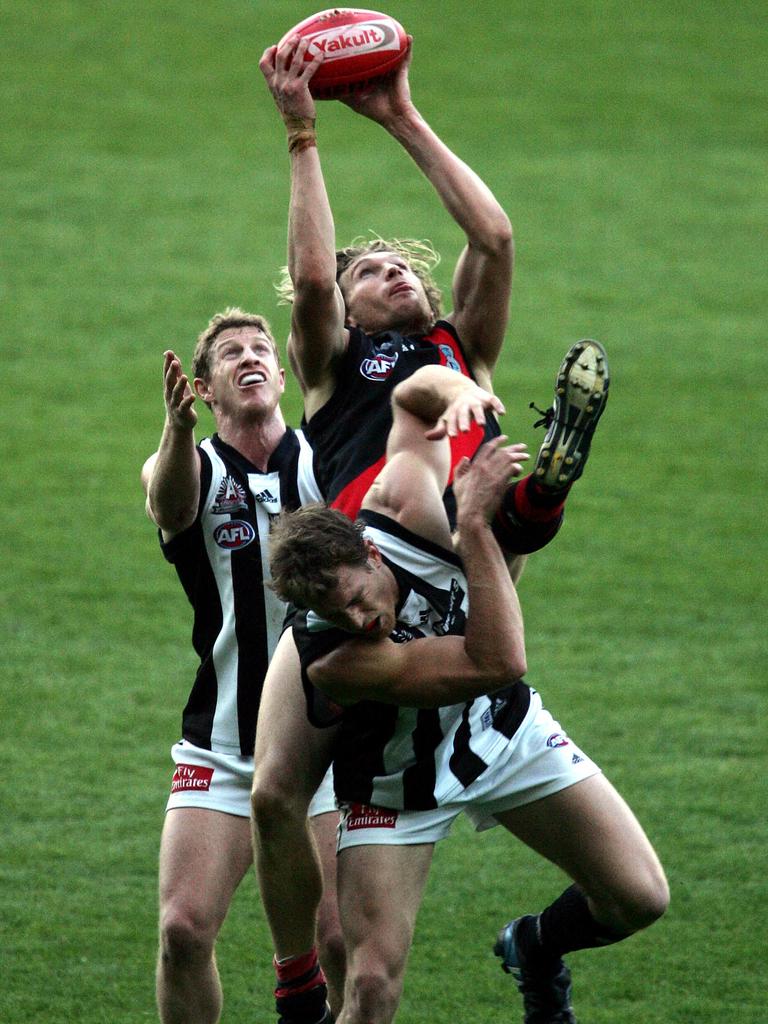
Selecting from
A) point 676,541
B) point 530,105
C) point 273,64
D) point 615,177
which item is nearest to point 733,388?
point 676,541

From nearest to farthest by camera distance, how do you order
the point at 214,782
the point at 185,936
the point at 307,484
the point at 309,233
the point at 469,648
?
1. the point at 469,648
2. the point at 185,936
3. the point at 309,233
4. the point at 214,782
5. the point at 307,484

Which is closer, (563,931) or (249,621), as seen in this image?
(563,931)

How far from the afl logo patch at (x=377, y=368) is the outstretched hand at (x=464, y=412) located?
33.6 inches

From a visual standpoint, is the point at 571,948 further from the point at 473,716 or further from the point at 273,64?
the point at 273,64

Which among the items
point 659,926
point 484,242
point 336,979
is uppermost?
point 484,242

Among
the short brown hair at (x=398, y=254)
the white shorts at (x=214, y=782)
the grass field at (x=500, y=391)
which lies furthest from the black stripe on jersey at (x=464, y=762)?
the short brown hair at (x=398, y=254)

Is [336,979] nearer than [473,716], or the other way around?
[473,716]

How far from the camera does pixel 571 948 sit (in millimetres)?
5262

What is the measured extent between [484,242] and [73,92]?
17082mm

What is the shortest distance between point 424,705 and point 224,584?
1.14 meters

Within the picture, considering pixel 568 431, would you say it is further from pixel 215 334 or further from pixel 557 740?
pixel 215 334

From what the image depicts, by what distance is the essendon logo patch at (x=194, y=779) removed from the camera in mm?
5293

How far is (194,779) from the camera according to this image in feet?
17.4

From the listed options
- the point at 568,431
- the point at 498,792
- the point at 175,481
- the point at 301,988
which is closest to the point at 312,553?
the point at 568,431
